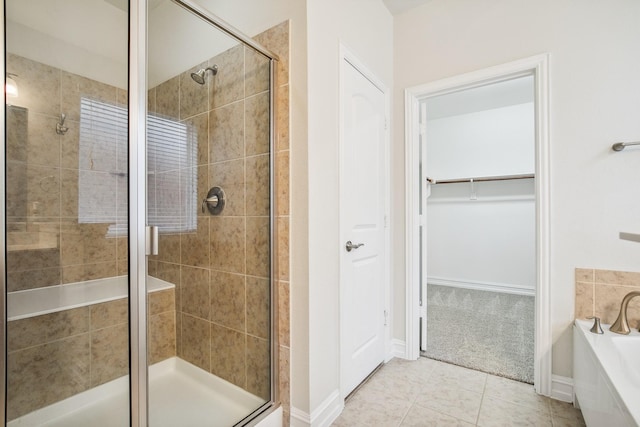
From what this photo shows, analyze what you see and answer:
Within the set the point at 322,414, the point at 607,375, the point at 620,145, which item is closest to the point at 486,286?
the point at 620,145

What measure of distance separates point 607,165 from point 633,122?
0.25 metres

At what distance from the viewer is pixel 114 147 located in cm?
128

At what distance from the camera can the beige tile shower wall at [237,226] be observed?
1567 mm

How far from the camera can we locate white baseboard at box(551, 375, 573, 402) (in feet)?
5.82

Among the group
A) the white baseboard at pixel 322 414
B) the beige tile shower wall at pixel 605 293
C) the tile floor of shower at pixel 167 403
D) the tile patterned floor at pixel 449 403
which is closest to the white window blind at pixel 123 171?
the tile floor of shower at pixel 167 403

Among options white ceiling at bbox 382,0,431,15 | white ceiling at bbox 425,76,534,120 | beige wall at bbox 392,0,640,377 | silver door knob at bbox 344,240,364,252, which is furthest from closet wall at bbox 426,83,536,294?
silver door knob at bbox 344,240,364,252

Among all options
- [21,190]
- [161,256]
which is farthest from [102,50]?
[161,256]

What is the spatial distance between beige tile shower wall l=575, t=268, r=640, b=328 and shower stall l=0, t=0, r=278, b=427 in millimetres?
1802

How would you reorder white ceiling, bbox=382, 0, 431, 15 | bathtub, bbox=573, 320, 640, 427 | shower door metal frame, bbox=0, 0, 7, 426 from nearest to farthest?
1. shower door metal frame, bbox=0, 0, 7, 426
2. bathtub, bbox=573, 320, 640, 427
3. white ceiling, bbox=382, 0, 431, 15

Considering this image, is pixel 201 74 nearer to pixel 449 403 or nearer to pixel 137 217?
pixel 137 217

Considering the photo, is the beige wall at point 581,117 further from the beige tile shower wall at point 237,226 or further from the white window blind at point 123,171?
the white window blind at point 123,171

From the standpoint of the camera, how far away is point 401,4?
2289 millimetres

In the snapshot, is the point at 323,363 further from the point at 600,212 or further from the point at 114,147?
the point at 600,212

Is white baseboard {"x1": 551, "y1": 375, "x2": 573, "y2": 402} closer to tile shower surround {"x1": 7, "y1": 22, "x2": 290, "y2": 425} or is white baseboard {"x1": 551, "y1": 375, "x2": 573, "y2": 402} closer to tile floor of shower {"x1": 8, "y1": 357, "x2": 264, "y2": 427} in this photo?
tile shower surround {"x1": 7, "y1": 22, "x2": 290, "y2": 425}
